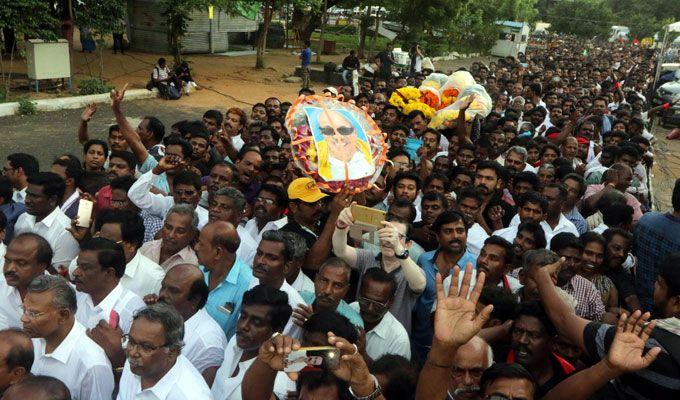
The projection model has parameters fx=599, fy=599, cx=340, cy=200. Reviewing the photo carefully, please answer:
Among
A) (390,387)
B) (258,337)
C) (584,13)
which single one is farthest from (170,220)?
(584,13)

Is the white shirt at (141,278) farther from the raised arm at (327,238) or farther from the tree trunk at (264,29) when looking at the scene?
the tree trunk at (264,29)

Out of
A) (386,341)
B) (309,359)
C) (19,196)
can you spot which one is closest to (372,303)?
(386,341)

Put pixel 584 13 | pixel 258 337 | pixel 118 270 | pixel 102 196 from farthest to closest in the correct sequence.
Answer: pixel 584 13
pixel 102 196
pixel 118 270
pixel 258 337

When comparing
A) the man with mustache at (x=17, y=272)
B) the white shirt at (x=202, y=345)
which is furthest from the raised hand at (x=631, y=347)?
the man with mustache at (x=17, y=272)

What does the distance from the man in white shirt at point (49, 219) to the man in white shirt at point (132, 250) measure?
37 centimetres

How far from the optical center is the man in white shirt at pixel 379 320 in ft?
11.2

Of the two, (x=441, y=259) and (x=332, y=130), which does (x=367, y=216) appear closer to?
(x=441, y=259)

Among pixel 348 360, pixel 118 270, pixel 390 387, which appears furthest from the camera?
pixel 118 270

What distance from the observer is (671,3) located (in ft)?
187

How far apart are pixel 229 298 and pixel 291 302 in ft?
1.59

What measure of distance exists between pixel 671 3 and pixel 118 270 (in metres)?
65.7

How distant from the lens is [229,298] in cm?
383

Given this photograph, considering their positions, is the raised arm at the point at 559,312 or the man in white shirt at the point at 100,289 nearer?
the raised arm at the point at 559,312

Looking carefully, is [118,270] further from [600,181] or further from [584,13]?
[584,13]
